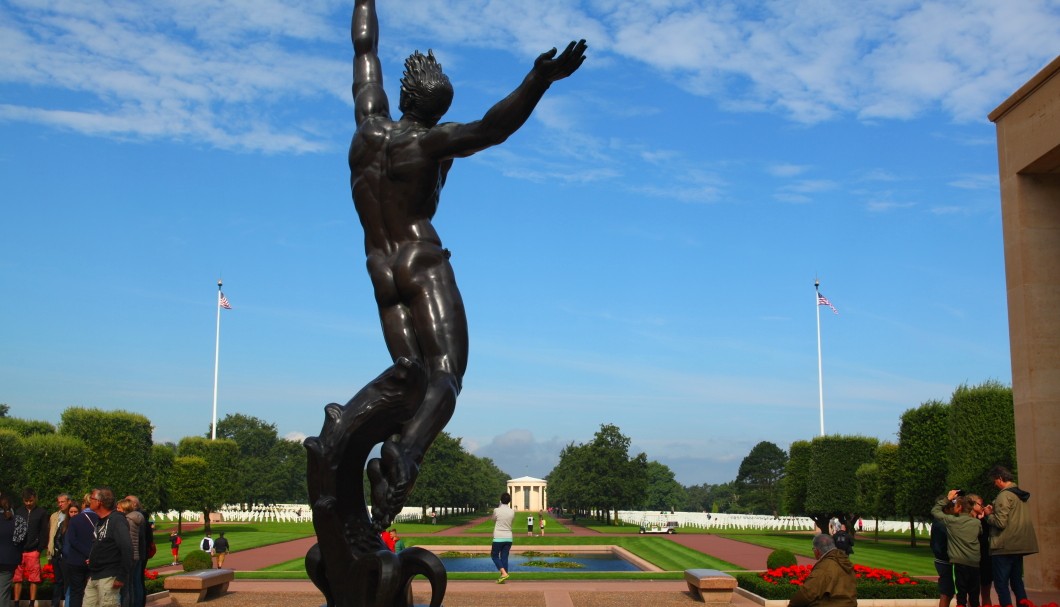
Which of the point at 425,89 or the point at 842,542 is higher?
the point at 425,89

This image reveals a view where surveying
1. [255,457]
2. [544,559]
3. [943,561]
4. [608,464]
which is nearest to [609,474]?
[608,464]

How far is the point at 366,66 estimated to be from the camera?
6.32 meters

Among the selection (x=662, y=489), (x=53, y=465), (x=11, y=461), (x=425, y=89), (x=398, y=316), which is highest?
(x=425, y=89)

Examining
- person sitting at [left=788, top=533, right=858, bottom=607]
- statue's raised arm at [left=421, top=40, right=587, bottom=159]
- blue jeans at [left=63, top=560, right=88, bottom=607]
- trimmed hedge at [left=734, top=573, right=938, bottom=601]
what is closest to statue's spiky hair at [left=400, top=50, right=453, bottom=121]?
statue's raised arm at [left=421, top=40, right=587, bottom=159]

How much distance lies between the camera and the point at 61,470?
30.5m

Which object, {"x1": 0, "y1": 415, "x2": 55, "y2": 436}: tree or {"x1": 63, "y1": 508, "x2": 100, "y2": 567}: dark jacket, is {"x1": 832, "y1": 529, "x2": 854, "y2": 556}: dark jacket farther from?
{"x1": 0, "y1": 415, "x2": 55, "y2": 436}: tree

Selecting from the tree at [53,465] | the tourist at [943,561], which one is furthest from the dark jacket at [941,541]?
the tree at [53,465]

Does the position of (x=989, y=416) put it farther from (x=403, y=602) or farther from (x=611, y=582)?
(x=403, y=602)

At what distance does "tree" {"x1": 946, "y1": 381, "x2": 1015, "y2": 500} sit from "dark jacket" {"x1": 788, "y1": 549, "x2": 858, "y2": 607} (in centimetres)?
1826

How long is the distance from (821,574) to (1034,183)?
11.1m

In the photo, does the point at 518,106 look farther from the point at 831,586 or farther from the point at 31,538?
the point at 31,538

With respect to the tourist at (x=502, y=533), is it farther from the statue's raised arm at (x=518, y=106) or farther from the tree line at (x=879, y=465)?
the tree line at (x=879, y=465)

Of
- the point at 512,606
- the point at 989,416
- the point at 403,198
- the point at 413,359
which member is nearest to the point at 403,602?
the point at 413,359

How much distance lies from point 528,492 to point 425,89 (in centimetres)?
13549
